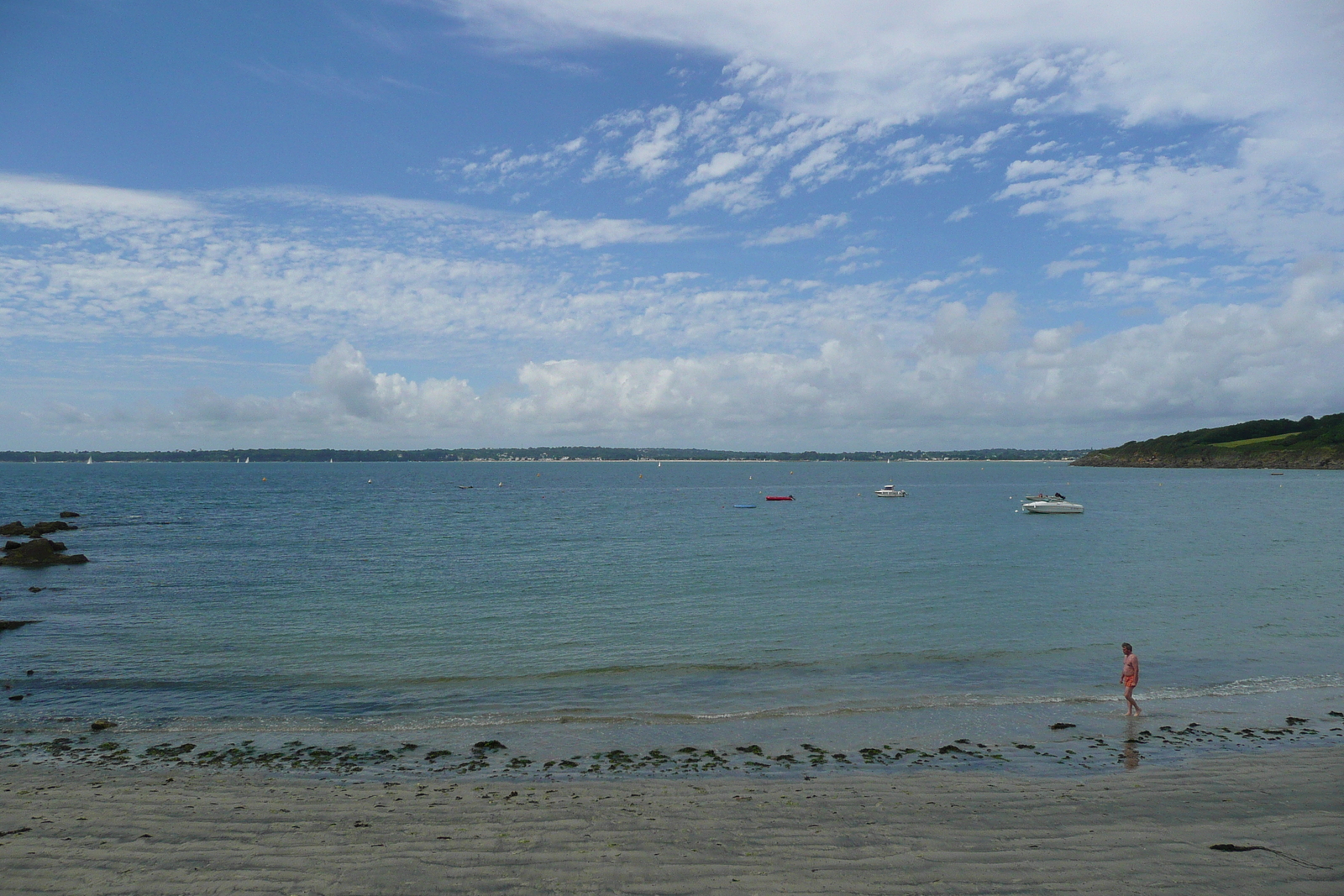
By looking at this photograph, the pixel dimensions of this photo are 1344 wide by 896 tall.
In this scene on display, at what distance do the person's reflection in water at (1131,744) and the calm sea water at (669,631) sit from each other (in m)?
1.50

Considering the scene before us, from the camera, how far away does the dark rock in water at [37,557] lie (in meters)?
46.8

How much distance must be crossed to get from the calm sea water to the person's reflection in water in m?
1.50

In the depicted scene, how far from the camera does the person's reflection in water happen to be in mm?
15195

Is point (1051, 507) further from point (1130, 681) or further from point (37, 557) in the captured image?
point (37, 557)

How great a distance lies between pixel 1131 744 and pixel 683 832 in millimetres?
10369

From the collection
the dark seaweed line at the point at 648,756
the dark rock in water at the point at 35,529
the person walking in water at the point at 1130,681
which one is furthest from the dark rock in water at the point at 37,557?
the person walking in water at the point at 1130,681

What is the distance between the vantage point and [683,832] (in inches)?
467

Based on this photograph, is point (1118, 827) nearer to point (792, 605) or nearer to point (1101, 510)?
point (792, 605)

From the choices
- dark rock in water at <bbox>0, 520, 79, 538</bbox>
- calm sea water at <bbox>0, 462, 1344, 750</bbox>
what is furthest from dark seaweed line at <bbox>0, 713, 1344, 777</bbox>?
dark rock in water at <bbox>0, 520, 79, 538</bbox>

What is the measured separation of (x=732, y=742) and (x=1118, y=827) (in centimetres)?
742

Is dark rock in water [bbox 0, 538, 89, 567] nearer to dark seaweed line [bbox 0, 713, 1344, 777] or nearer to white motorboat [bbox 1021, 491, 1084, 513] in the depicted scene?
dark seaweed line [bbox 0, 713, 1344, 777]

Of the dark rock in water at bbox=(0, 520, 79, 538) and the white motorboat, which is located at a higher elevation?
the dark rock in water at bbox=(0, 520, 79, 538)

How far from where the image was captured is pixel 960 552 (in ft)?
171

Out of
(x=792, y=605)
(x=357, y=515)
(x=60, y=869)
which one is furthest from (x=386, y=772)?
(x=357, y=515)
